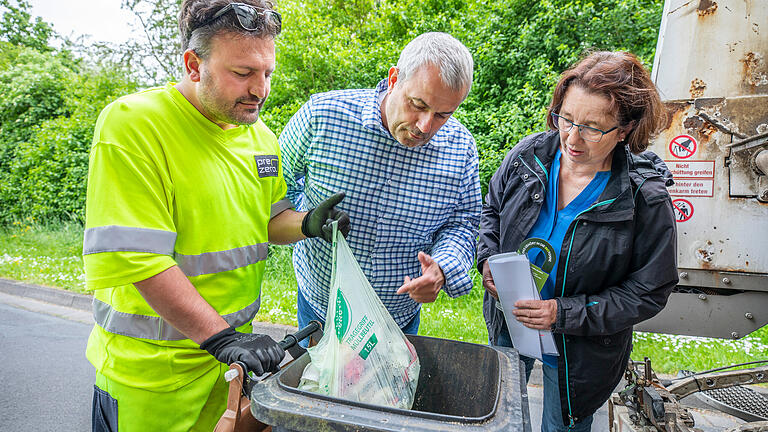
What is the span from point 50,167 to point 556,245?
11177 mm

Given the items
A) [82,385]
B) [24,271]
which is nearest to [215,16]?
[82,385]

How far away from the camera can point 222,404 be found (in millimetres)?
1689

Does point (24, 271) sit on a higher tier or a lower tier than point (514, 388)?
lower

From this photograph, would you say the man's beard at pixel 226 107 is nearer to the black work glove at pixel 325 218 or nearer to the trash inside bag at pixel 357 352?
the black work glove at pixel 325 218

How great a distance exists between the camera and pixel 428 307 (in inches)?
197

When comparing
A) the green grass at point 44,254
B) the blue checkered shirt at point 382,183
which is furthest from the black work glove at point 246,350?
the green grass at point 44,254

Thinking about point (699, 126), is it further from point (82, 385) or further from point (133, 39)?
point (133, 39)

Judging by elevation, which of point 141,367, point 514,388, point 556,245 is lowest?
point 141,367

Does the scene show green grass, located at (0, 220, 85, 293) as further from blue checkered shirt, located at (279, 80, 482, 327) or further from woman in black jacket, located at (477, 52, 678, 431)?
woman in black jacket, located at (477, 52, 678, 431)

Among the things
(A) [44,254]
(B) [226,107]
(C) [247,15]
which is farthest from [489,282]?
(A) [44,254]

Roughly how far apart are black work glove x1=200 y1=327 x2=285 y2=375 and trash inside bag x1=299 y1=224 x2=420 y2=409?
108mm

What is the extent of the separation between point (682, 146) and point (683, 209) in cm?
33

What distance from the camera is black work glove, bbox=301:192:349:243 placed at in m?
1.78

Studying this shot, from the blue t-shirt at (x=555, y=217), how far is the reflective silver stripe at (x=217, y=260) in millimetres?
1138
